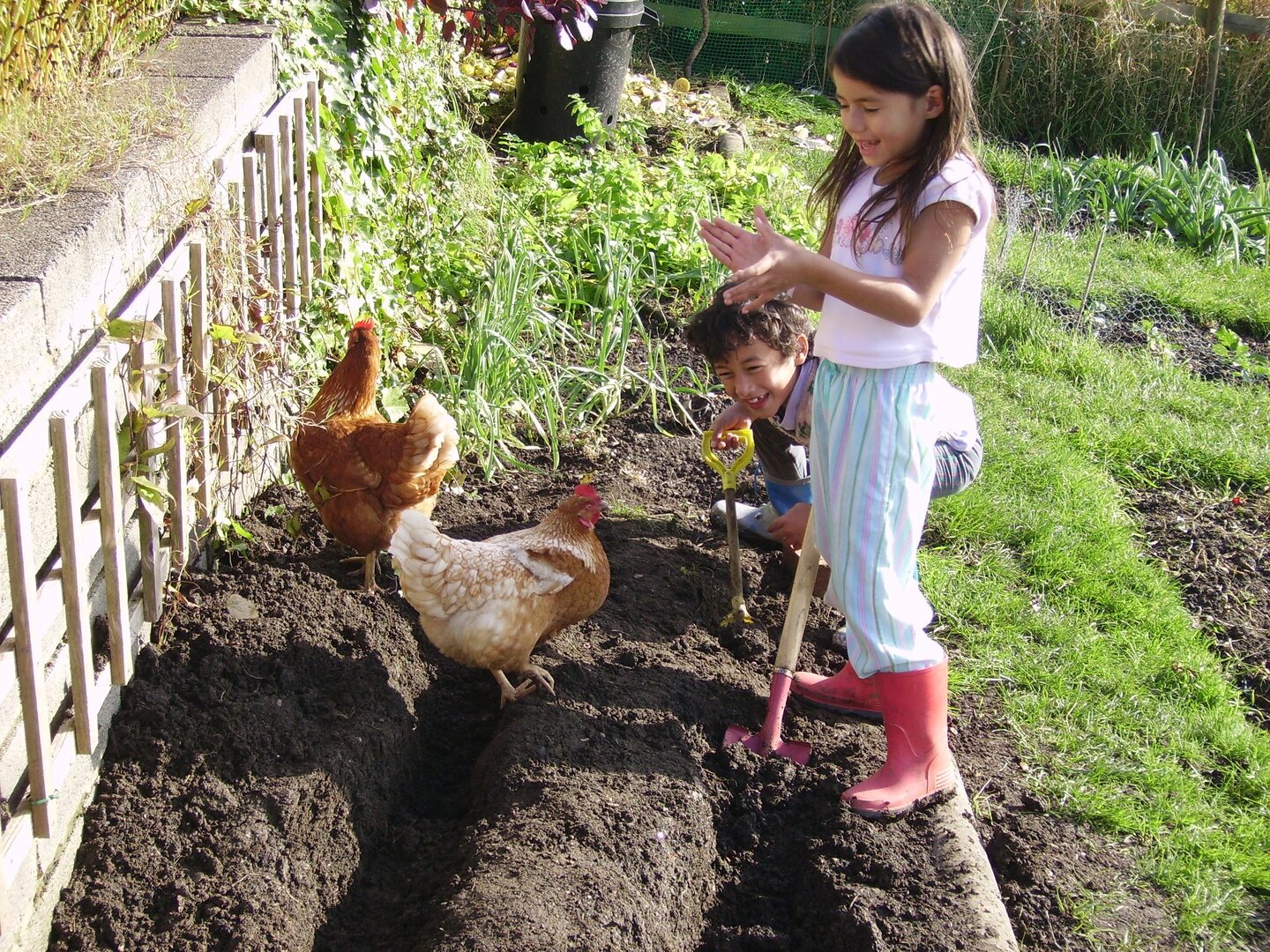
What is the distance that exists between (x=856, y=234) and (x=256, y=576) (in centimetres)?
196

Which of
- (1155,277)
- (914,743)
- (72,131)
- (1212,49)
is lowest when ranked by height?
(914,743)

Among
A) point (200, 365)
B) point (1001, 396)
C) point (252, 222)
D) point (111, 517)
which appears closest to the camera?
point (111, 517)

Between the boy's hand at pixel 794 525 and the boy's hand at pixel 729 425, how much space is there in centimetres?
41

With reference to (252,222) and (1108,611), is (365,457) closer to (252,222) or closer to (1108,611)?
(252,222)

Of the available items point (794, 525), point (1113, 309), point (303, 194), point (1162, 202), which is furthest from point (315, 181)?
point (1162, 202)

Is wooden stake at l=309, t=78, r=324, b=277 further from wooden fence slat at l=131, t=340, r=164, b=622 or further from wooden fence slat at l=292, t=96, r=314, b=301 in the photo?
wooden fence slat at l=131, t=340, r=164, b=622

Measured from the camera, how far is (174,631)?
116 inches

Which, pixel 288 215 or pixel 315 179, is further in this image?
pixel 315 179

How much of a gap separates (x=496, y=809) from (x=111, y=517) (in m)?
1.09

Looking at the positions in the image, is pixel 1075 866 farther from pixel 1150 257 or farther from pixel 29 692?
pixel 1150 257

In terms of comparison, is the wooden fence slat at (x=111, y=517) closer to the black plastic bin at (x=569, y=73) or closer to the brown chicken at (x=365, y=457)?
the brown chicken at (x=365, y=457)

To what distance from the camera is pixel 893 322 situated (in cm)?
252

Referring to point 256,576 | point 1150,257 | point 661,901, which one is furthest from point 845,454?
point 1150,257

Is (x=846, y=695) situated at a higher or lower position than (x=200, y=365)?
lower
